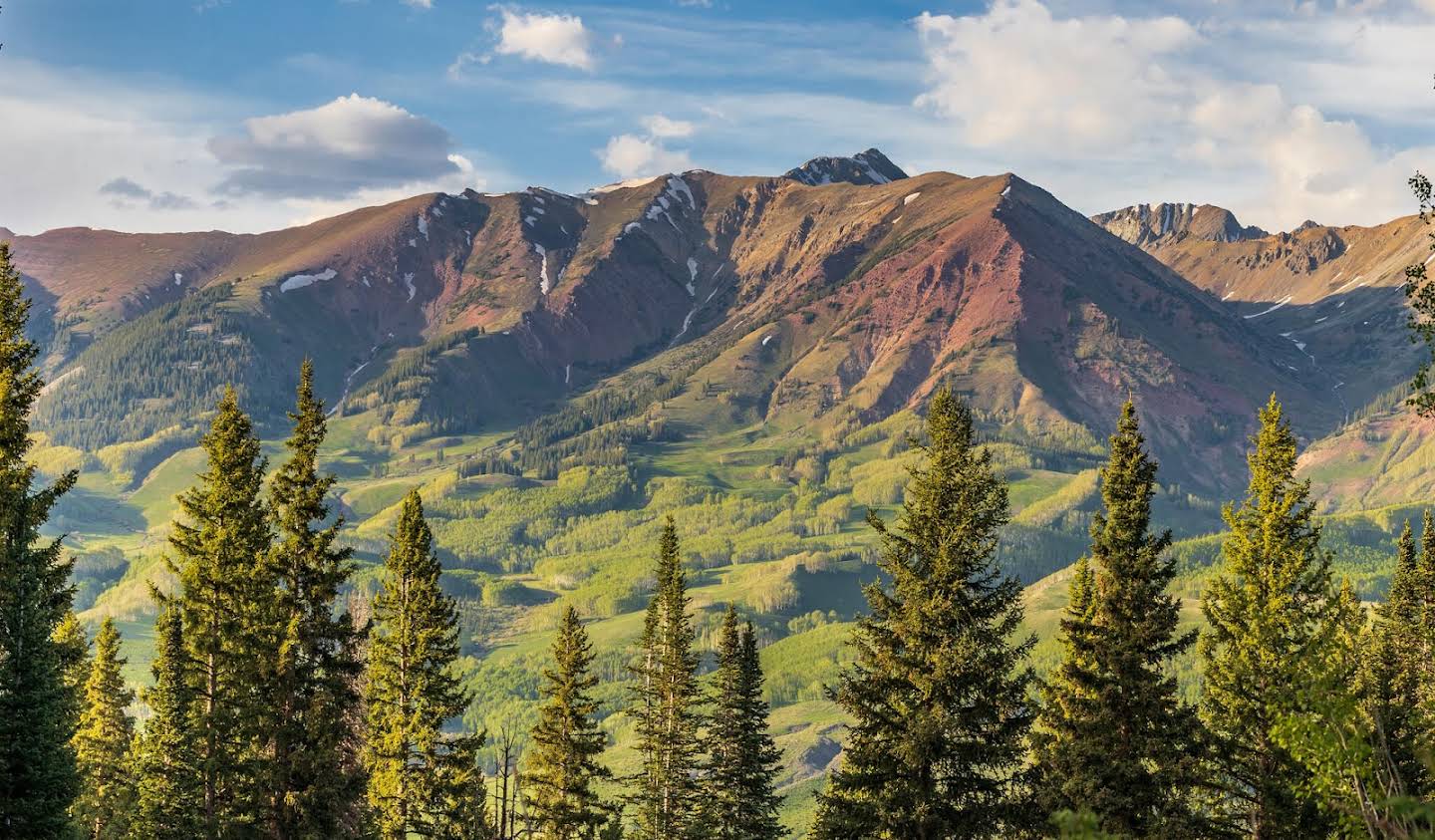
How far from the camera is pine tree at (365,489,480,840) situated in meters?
54.8

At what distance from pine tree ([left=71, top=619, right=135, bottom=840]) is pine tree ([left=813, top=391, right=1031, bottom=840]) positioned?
44.9m

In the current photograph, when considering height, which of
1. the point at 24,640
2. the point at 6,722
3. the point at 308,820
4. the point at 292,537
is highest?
the point at 292,537

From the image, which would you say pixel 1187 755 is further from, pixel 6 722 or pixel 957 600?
pixel 6 722

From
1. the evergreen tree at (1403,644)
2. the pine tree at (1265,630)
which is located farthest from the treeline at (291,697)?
the evergreen tree at (1403,644)

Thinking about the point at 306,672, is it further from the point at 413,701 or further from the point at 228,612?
the point at 413,701

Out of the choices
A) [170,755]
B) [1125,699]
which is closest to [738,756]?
[170,755]

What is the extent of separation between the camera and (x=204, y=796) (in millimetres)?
48812

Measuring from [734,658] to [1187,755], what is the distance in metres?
28.8

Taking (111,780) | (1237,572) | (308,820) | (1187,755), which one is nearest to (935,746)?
(1187,755)

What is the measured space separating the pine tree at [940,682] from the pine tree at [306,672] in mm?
19208

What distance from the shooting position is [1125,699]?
133 ft

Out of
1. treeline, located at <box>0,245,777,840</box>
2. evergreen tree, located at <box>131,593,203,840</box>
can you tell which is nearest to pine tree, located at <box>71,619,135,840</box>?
treeline, located at <box>0,245,777,840</box>

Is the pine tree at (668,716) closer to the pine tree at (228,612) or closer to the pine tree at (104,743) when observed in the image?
the pine tree at (228,612)

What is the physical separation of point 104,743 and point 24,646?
Result: 3441 cm
